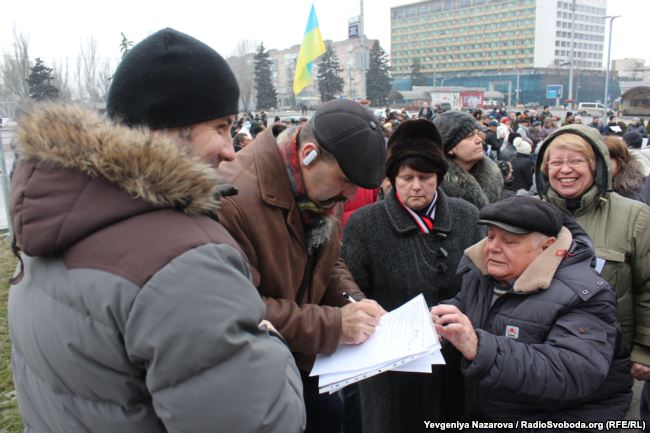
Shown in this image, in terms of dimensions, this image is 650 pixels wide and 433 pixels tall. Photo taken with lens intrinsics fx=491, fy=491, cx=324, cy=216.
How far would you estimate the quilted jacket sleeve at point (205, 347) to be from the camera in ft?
2.98

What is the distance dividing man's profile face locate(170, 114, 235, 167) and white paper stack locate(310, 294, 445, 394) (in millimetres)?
779

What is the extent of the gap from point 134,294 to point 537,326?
1.53 meters

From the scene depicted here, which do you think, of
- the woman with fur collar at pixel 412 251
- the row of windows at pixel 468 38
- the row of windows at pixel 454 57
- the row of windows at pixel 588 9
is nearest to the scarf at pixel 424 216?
the woman with fur collar at pixel 412 251

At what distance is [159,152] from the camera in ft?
3.38

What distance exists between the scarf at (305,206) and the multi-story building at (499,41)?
89.6m

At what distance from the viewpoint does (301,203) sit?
1.82 m

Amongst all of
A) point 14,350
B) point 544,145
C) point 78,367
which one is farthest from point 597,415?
point 14,350

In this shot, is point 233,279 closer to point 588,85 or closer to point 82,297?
point 82,297

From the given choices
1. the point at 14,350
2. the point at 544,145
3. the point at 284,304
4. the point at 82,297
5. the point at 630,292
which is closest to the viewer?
the point at 82,297

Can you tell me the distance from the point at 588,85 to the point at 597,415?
95680 mm

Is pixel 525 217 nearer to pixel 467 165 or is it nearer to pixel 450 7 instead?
pixel 467 165

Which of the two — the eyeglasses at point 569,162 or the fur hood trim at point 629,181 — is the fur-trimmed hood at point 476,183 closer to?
the eyeglasses at point 569,162

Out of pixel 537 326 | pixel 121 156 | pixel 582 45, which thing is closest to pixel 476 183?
pixel 537 326

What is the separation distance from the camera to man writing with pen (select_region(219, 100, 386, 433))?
1.69 meters
